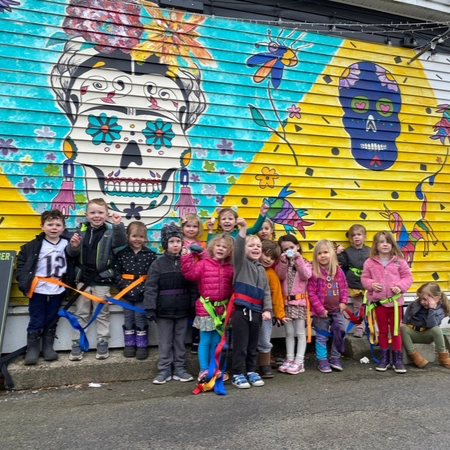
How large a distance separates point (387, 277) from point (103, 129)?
3.78 m

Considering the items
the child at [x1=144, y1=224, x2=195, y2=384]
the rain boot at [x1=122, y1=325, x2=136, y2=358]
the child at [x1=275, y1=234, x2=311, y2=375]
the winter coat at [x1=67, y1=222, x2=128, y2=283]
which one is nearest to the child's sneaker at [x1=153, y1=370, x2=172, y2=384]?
the child at [x1=144, y1=224, x2=195, y2=384]

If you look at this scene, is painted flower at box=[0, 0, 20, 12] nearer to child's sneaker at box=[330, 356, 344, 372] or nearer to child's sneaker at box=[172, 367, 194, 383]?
child's sneaker at box=[172, 367, 194, 383]

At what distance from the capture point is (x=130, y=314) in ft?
16.5

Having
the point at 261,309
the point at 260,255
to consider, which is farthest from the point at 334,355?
the point at 260,255

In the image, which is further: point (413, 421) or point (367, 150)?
point (367, 150)

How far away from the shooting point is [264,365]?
16.1 feet

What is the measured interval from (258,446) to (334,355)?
2.23 metres

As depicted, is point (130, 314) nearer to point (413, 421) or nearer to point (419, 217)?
point (413, 421)

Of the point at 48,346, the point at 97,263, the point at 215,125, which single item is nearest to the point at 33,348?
the point at 48,346

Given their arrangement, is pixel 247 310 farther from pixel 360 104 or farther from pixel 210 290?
pixel 360 104

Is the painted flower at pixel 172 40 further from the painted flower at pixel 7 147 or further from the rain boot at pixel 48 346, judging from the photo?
the rain boot at pixel 48 346

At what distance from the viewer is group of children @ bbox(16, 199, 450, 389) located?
181 inches

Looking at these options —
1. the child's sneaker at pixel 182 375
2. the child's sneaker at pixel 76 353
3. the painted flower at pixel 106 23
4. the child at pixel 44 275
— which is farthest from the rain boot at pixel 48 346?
the painted flower at pixel 106 23

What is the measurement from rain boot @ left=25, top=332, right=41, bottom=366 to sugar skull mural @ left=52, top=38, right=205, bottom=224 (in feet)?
4.78
